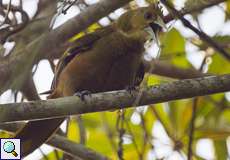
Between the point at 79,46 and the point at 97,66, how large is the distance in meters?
0.26

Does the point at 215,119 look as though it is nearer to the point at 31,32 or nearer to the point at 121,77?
the point at 121,77

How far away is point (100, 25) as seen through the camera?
4051 millimetres

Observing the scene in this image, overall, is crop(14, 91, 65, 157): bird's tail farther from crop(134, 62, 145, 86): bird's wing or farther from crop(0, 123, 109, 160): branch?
crop(134, 62, 145, 86): bird's wing

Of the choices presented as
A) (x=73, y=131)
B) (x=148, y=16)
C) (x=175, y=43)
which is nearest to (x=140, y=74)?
(x=175, y=43)

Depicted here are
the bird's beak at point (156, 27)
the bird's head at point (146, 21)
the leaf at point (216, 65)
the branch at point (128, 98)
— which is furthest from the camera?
the leaf at point (216, 65)

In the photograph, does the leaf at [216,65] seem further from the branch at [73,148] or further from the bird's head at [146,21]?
the branch at [73,148]

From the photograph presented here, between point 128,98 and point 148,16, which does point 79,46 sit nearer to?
point 148,16

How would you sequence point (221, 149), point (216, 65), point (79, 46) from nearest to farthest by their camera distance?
point (79, 46)
point (221, 149)
point (216, 65)

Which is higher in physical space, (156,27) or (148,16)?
(156,27)

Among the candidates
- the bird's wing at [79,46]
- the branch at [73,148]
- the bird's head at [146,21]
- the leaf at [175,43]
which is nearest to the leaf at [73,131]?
the bird's wing at [79,46]

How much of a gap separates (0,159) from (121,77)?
96 centimetres

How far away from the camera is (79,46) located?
148 inches

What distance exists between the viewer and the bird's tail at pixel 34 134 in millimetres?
3416

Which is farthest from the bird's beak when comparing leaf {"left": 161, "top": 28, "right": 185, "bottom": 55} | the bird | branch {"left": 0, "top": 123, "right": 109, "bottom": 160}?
branch {"left": 0, "top": 123, "right": 109, "bottom": 160}
